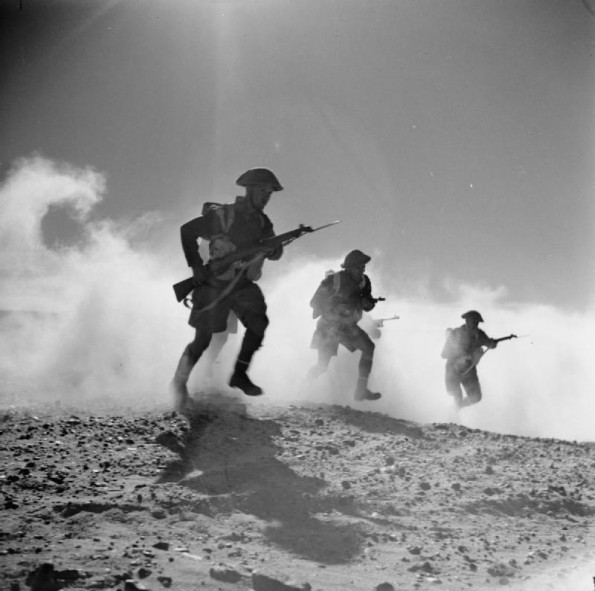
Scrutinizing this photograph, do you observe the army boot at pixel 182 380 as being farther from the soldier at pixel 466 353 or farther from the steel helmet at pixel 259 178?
the soldier at pixel 466 353

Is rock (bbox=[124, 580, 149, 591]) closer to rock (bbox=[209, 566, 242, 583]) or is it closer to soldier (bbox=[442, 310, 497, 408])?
rock (bbox=[209, 566, 242, 583])

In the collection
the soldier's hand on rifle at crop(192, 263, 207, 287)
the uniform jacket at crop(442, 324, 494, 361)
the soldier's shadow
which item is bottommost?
the soldier's shadow

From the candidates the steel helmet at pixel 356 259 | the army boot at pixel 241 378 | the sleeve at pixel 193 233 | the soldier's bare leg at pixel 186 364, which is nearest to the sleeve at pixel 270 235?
the sleeve at pixel 193 233

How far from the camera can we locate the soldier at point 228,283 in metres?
6.79

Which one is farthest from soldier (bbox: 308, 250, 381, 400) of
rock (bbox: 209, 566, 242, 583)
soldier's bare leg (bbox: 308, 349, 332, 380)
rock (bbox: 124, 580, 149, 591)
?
rock (bbox: 124, 580, 149, 591)

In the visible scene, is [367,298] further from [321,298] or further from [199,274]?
[199,274]

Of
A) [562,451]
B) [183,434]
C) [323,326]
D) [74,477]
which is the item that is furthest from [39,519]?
[323,326]

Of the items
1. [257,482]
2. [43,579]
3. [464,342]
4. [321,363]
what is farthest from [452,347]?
[43,579]

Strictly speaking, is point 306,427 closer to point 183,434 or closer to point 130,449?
point 183,434

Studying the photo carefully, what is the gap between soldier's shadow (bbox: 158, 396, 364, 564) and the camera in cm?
333

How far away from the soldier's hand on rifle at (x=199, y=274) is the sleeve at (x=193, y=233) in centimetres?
4

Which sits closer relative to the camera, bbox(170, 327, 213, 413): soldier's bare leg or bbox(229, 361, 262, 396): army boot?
bbox(229, 361, 262, 396): army boot

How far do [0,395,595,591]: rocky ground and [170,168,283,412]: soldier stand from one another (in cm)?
70

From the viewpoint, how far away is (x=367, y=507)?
3.97m
